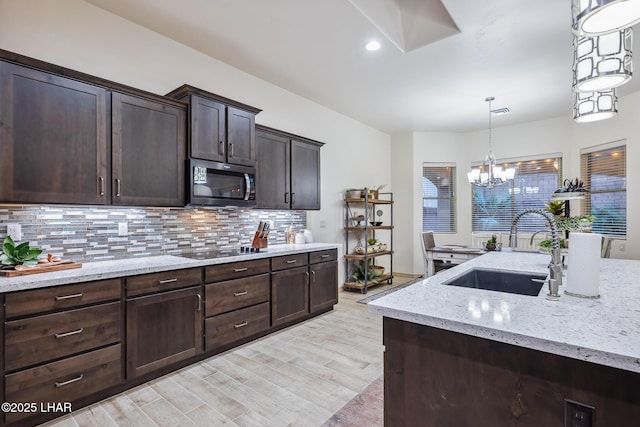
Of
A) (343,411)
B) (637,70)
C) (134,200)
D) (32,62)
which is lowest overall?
(343,411)

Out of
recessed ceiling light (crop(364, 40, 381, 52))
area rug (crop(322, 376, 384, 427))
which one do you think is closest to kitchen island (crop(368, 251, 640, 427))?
area rug (crop(322, 376, 384, 427))

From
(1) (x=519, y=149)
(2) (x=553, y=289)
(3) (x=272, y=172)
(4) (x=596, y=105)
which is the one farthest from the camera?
(1) (x=519, y=149)

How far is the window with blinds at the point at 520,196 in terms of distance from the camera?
6.04m

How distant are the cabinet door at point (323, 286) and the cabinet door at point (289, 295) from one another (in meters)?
0.12

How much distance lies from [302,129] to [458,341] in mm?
4124

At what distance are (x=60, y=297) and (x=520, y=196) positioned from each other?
7.15m

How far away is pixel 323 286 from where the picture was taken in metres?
4.09

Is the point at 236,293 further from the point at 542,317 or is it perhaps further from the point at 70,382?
the point at 542,317

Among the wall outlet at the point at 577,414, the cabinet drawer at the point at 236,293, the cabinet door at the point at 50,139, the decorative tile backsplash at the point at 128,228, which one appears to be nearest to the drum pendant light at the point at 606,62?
the wall outlet at the point at 577,414

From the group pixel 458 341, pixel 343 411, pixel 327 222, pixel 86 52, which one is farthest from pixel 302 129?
pixel 458 341

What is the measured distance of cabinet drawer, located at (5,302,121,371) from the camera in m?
1.86

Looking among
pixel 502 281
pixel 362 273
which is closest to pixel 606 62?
pixel 502 281

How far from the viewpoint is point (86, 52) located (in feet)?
8.80

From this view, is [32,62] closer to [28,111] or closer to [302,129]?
[28,111]
